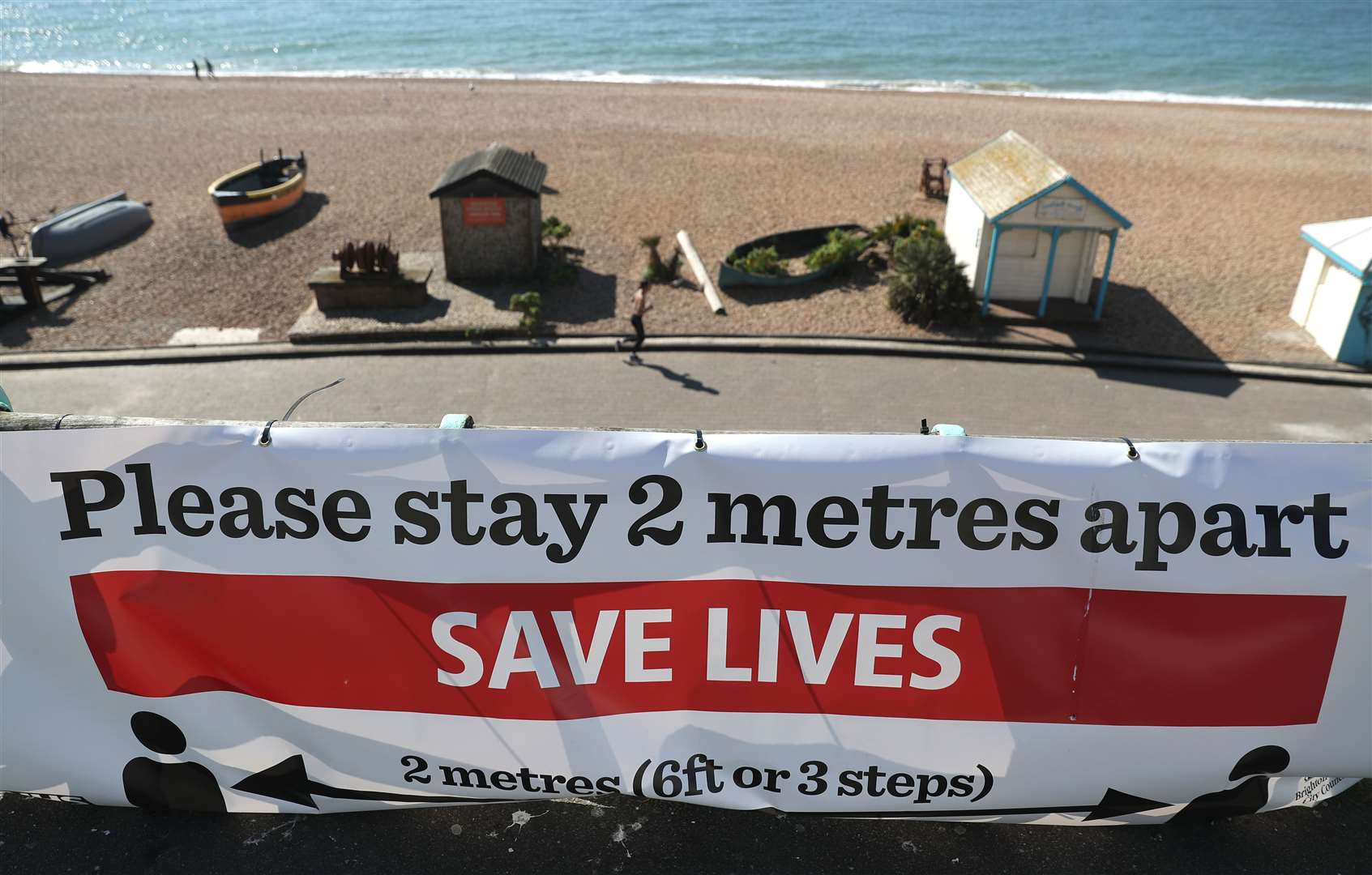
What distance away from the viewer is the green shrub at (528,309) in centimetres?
1469

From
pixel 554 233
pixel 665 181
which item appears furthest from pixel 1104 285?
pixel 665 181

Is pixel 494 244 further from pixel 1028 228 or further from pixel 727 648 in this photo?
pixel 727 648

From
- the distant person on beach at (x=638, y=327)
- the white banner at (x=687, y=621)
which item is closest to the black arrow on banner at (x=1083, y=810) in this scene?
the white banner at (x=687, y=621)

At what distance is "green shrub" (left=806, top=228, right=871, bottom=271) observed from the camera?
1734 cm

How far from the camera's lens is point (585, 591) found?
14.4 ft

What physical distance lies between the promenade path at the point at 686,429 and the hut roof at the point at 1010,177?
2721mm

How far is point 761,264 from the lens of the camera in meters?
16.9

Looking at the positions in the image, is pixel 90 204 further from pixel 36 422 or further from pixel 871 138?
pixel 871 138

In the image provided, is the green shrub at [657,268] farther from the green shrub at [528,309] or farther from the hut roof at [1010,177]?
the hut roof at [1010,177]

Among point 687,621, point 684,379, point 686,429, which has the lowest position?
point 686,429

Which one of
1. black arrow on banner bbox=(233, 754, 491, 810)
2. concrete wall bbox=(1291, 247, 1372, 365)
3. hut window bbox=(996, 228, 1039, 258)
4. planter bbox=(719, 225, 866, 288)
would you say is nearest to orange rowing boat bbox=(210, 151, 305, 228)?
planter bbox=(719, 225, 866, 288)

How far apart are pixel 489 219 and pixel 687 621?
13.5 meters

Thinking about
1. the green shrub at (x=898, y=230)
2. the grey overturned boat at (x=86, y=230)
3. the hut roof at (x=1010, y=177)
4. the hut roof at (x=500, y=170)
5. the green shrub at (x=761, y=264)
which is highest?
the hut roof at (x=1010, y=177)

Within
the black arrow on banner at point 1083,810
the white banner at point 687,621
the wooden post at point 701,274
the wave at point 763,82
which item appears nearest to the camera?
the white banner at point 687,621
